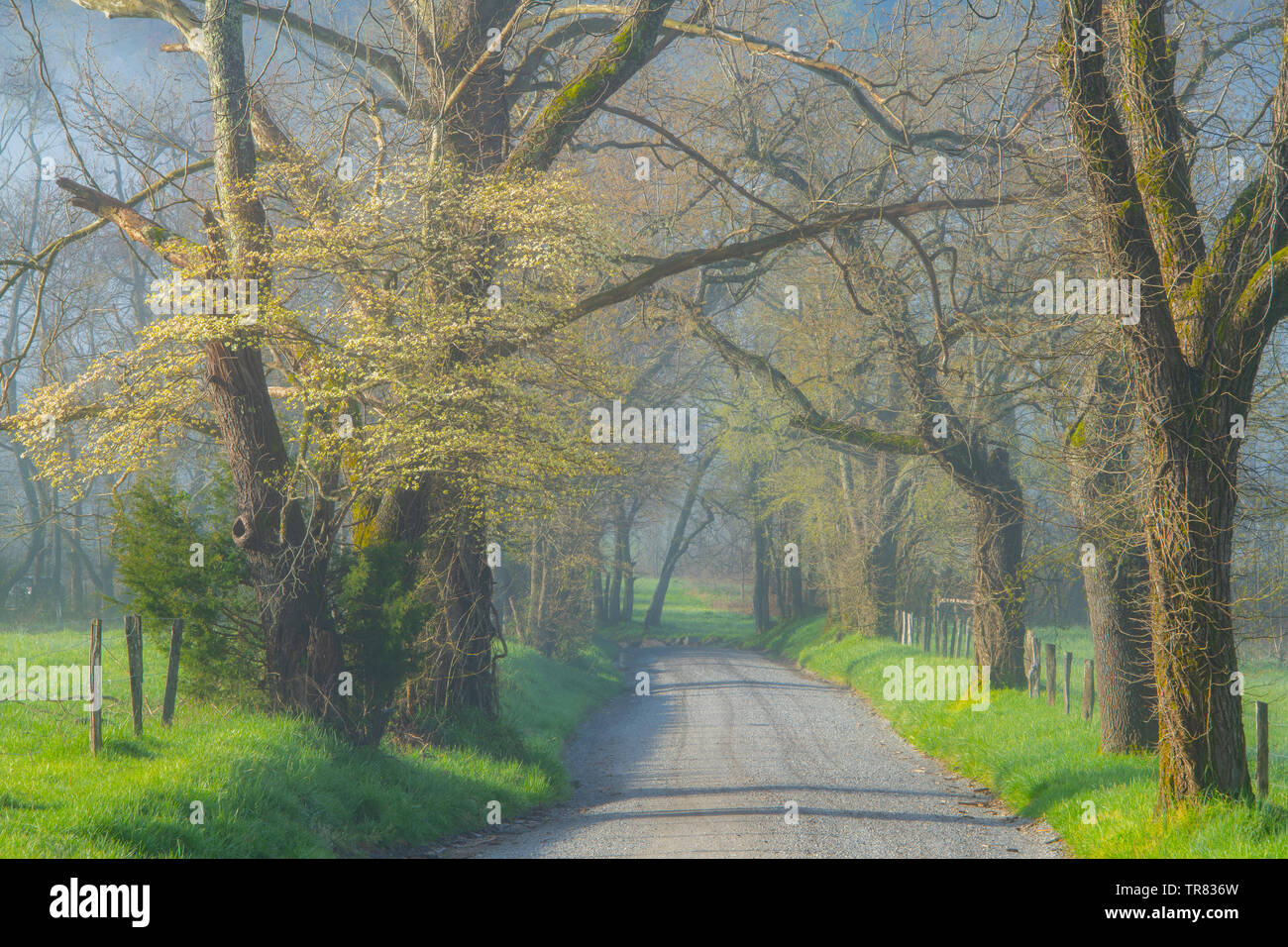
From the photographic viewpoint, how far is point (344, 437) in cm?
972

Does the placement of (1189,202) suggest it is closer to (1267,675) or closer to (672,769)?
(672,769)

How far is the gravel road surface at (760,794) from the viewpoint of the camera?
865 centimetres

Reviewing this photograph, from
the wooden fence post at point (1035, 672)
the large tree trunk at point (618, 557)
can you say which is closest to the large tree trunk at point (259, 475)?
the wooden fence post at point (1035, 672)

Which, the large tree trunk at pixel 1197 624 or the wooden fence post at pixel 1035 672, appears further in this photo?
the wooden fence post at pixel 1035 672

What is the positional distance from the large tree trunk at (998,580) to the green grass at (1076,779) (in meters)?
0.69

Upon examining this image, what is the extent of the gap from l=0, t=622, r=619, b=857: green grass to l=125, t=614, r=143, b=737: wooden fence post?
0.17m

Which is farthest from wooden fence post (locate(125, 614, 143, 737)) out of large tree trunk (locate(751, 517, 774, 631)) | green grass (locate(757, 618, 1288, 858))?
large tree trunk (locate(751, 517, 774, 631))

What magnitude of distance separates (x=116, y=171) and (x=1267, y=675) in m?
40.6

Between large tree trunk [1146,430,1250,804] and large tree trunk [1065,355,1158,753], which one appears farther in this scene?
large tree trunk [1065,355,1158,753]

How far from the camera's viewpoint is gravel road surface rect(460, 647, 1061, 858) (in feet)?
28.4

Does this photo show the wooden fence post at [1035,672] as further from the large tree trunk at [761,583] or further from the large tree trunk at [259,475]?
the large tree trunk at [761,583]

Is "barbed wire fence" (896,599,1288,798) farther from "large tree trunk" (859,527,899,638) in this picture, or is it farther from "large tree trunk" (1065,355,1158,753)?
"large tree trunk" (1065,355,1158,753)

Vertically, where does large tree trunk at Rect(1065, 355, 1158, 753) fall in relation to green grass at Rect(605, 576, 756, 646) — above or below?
above
